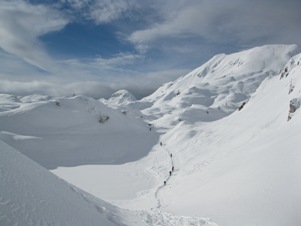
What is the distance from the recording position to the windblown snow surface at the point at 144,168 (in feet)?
32.0

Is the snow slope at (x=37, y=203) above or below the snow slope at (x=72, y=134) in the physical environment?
below

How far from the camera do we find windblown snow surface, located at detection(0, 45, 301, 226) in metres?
9.74

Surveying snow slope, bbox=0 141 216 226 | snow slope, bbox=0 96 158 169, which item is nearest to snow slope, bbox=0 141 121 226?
snow slope, bbox=0 141 216 226

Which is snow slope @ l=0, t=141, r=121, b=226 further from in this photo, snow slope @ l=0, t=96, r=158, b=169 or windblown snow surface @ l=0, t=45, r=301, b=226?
snow slope @ l=0, t=96, r=158, b=169

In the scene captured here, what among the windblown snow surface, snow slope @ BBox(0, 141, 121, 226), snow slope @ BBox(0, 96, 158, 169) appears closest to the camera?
snow slope @ BBox(0, 141, 121, 226)

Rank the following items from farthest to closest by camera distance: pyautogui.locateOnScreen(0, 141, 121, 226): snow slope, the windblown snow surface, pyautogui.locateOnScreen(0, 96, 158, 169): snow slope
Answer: pyautogui.locateOnScreen(0, 96, 158, 169): snow slope, the windblown snow surface, pyautogui.locateOnScreen(0, 141, 121, 226): snow slope

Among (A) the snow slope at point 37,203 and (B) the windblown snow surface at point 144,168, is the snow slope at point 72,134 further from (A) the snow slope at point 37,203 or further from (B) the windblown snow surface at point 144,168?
(A) the snow slope at point 37,203

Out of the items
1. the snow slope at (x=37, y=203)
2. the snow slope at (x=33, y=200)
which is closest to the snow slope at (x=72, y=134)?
the snow slope at (x=37, y=203)

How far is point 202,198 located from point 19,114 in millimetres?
46425

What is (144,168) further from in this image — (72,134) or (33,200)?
(33,200)

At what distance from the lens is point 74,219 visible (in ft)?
29.3

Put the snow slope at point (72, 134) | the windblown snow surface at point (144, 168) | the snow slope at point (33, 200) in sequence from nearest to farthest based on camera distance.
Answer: the snow slope at point (33, 200) → the windblown snow surface at point (144, 168) → the snow slope at point (72, 134)

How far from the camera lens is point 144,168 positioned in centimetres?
3791

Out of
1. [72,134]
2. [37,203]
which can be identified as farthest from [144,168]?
[37,203]
